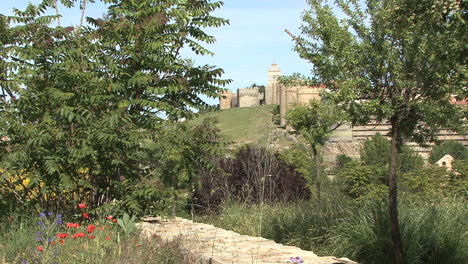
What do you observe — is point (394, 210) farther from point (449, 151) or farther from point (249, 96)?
point (249, 96)

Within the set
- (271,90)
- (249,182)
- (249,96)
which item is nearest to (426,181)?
(249,182)

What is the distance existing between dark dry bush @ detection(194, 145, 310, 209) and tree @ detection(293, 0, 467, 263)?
225 inches

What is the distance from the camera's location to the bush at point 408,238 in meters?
6.75

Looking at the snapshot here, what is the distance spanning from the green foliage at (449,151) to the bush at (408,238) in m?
13.9

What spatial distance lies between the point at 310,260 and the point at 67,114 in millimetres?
3496

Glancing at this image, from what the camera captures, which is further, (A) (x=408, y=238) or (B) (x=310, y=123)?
(B) (x=310, y=123)

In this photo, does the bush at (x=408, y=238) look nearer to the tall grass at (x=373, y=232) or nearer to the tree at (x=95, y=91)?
the tall grass at (x=373, y=232)

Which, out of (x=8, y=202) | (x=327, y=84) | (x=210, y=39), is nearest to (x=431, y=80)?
(x=327, y=84)

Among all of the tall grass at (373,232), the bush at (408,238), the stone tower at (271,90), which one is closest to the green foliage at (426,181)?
the tall grass at (373,232)

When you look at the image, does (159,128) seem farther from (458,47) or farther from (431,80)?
(458,47)

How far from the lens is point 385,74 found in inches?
253

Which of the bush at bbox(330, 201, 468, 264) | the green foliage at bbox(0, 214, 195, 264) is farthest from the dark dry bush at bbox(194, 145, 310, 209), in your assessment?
the green foliage at bbox(0, 214, 195, 264)

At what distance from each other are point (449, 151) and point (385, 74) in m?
16.1

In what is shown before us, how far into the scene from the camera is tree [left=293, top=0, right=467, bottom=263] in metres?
5.94
